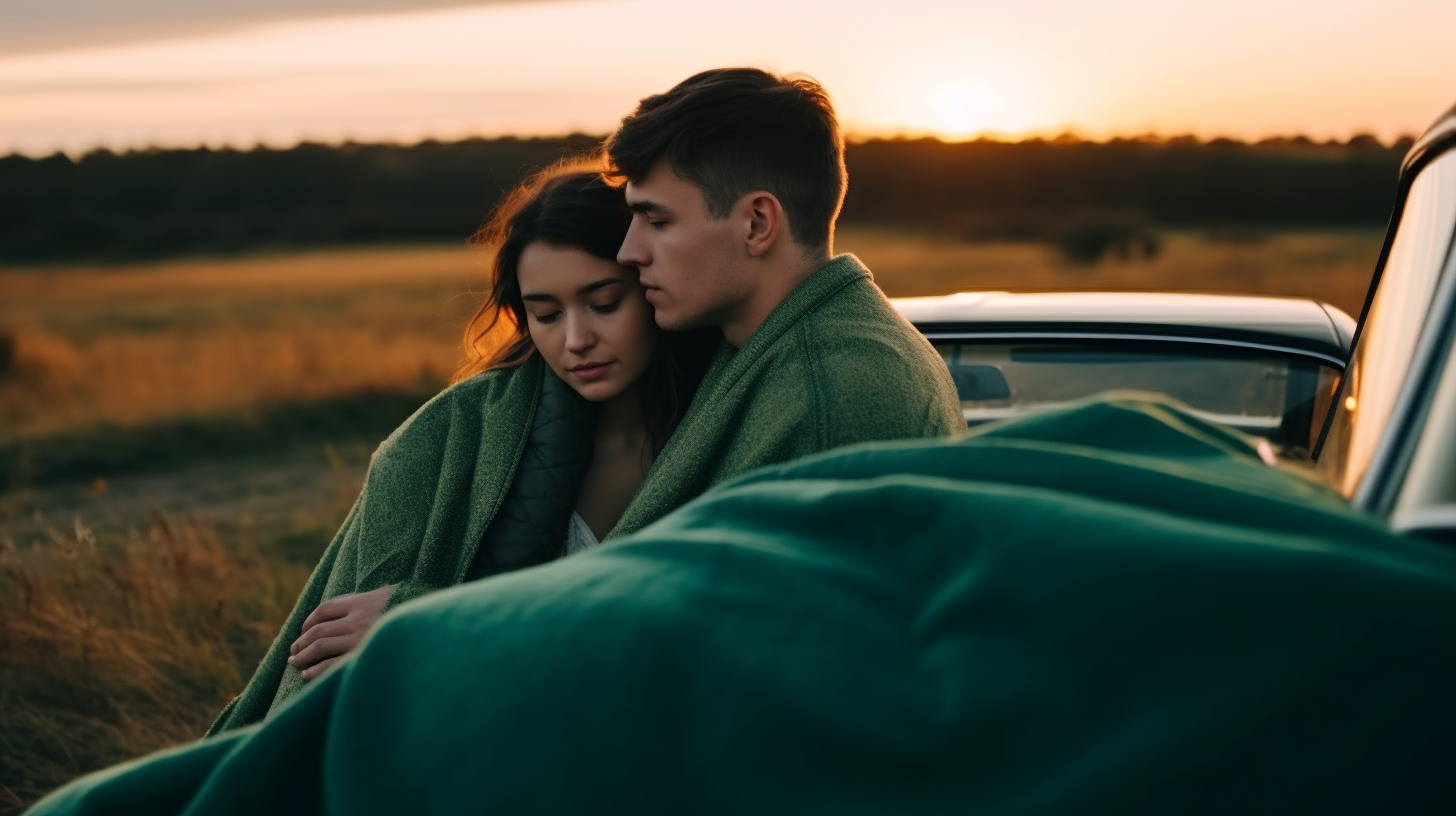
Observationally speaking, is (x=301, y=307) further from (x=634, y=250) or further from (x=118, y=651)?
(x=634, y=250)

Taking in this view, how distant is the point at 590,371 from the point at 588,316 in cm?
12

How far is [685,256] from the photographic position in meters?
2.76

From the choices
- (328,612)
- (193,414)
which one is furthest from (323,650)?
(193,414)

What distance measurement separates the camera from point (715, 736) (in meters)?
1.20

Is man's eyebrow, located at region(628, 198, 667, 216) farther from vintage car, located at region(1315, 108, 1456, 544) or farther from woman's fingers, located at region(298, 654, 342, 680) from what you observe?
vintage car, located at region(1315, 108, 1456, 544)

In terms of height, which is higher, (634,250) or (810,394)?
(634,250)

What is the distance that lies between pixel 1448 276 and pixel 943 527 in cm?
70

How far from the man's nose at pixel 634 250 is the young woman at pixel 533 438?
0.41ft

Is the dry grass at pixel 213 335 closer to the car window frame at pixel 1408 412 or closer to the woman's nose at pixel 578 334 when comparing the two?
the woman's nose at pixel 578 334

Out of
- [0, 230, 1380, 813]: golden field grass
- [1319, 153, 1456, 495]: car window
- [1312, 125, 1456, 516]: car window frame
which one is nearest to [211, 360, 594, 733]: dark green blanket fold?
[0, 230, 1380, 813]: golden field grass

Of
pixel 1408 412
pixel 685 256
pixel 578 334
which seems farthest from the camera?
pixel 578 334

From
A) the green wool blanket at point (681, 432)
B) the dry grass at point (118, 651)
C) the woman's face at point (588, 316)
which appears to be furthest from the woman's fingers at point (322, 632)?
the dry grass at point (118, 651)

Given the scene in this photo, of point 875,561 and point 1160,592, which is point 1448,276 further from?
point 875,561

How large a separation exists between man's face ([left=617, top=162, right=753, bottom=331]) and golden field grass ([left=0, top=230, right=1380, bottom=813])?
4.31ft
